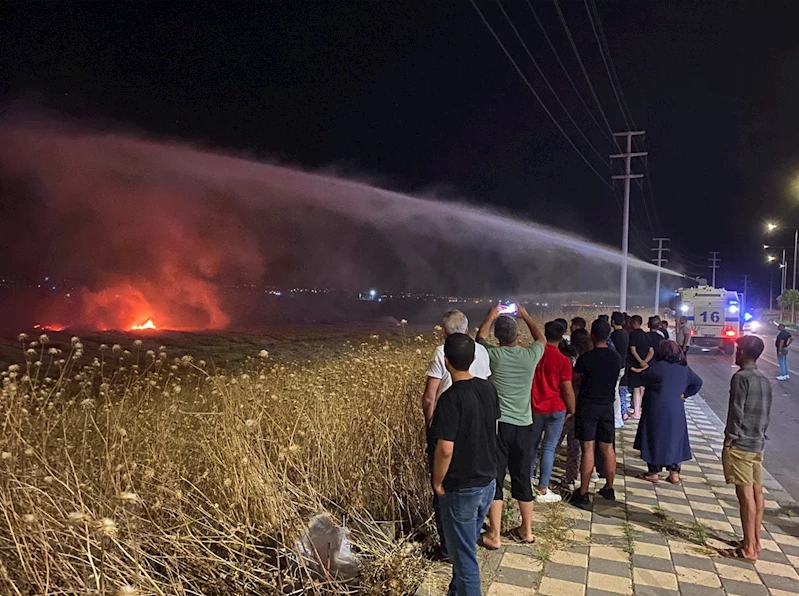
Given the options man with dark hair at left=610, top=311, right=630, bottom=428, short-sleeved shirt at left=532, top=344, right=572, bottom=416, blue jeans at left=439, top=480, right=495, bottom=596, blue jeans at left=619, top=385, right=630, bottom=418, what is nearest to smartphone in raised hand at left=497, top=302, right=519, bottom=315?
short-sleeved shirt at left=532, top=344, right=572, bottom=416

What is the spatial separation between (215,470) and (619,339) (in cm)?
659

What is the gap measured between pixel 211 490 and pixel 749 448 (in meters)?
3.86

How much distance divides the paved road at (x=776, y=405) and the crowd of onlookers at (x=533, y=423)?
189 cm

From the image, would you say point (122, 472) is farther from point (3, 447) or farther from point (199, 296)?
point (199, 296)

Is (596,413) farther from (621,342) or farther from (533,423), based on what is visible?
(621,342)

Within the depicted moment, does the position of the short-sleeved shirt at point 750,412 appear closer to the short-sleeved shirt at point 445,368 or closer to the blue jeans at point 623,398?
the short-sleeved shirt at point 445,368

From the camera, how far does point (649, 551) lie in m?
4.20

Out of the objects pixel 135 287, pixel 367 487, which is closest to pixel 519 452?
pixel 367 487

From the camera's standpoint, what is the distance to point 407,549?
3289 millimetres

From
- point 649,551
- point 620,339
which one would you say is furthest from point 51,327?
point 649,551

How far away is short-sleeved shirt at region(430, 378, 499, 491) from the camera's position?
114 inches

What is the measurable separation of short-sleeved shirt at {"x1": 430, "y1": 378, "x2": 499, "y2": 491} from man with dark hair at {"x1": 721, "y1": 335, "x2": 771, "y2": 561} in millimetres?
2290

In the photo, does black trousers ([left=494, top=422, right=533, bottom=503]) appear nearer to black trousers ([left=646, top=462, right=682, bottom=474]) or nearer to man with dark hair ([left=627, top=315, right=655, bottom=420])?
black trousers ([left=646, top=462, right=682, bottom=474])

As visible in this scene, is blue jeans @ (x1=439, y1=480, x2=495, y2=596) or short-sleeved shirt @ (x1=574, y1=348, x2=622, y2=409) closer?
blue jeans @ (x1=439, y1=480, x2=495, y2=596)
